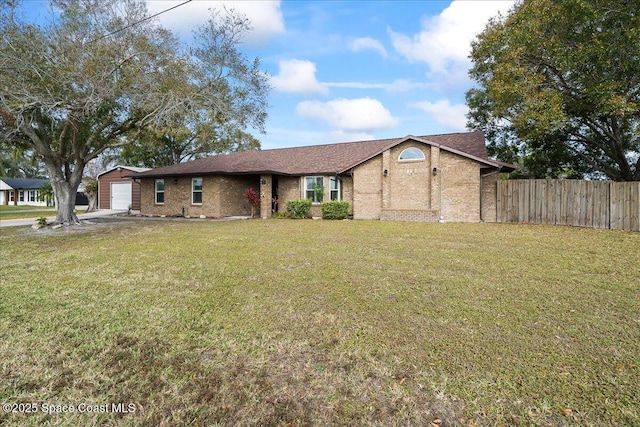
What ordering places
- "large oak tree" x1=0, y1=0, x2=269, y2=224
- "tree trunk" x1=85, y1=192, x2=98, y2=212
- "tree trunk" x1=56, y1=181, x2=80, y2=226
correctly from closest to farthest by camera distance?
"large oak tree" x1=0, y1=0, x2=269, y2=224
"tree trunk" x1=56, y1=181, x2=80, y2=226
"tree trunk" x1=85, y1=192, x2=98, y2=212

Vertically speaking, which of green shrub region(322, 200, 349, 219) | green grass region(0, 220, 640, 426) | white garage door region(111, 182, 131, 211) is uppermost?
white garage door region(111, 182, 131, 211)

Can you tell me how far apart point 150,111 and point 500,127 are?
19.5 meters

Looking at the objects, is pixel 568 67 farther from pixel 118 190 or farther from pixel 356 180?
pixel 118 190

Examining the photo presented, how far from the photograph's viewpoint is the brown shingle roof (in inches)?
660

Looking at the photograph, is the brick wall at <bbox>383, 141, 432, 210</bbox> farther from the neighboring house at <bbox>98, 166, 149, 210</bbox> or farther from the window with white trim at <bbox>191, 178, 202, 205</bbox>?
the neighboring house at <bbox>98, 166, 149, 210</bbox>

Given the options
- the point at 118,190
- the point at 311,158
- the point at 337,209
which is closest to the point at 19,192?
the point at 118,190

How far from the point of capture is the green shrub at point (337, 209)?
16.2m

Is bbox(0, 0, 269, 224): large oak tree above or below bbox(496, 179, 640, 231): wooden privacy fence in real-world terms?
above

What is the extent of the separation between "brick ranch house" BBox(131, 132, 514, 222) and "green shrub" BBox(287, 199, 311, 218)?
54 cm

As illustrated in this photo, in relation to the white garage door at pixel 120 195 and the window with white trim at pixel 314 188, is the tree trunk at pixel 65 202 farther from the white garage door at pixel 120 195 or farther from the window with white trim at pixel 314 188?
the white garage door at pixel 120 195

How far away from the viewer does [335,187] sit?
1733cm

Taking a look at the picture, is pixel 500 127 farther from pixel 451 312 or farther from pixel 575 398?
pixel 575 398

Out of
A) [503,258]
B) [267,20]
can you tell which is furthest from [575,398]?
[267,20]

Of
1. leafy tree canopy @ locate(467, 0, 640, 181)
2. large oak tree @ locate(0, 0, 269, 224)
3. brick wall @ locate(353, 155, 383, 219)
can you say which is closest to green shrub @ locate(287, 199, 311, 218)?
brick wall @ locate(353, 155, 383, 219)
